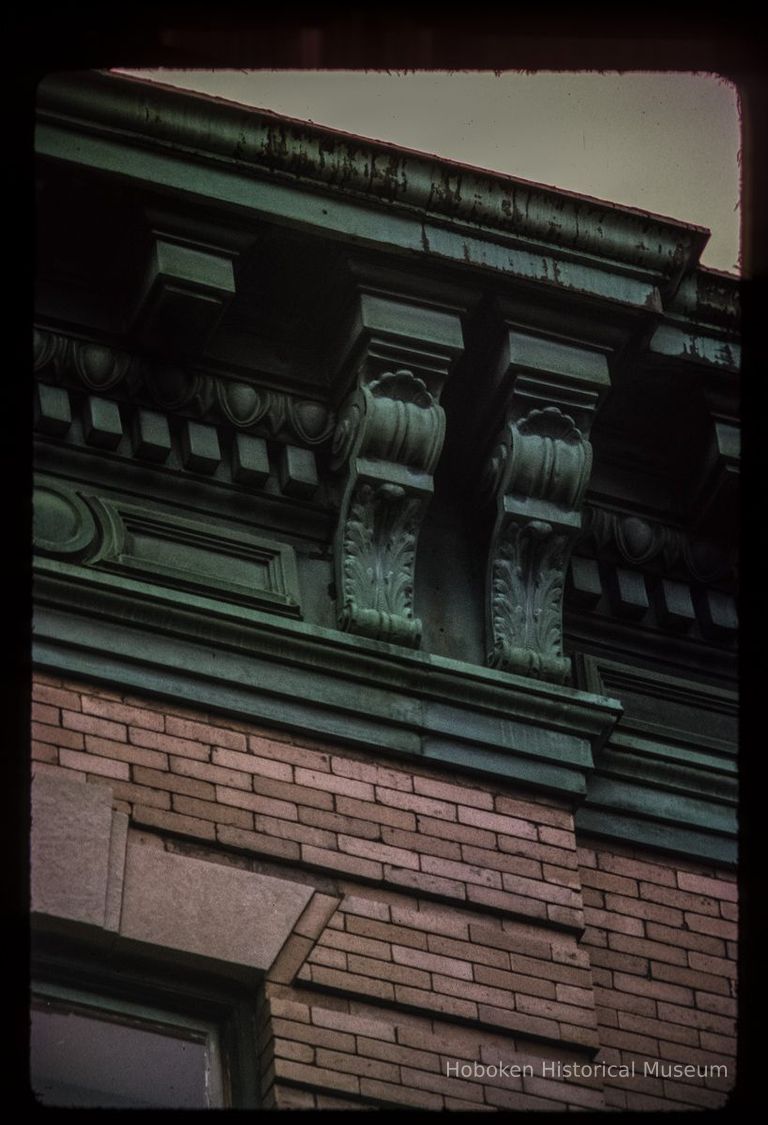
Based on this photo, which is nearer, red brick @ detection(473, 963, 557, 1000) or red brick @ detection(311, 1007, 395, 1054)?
red brick @ detection(311, 1007, 395, 1054)

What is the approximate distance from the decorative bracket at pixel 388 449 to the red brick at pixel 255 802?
94 centimetres

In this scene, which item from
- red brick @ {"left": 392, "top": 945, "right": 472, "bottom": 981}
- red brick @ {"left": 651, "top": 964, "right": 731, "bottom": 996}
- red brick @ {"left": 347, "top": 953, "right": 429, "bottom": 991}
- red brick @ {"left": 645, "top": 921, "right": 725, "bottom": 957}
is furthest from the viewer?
red brick @ {"left": 645, "top": 921, "right": 725, "bottom": 957}

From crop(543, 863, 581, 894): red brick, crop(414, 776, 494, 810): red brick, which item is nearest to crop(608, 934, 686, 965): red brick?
crop(543, 863, 581, 894): red brick

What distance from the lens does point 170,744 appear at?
11203 millimetres

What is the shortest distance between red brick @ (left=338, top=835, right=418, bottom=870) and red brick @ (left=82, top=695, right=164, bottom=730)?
74 centimetres

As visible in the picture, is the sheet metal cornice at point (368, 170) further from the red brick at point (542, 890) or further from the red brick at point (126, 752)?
the red brick at point (542, 890)

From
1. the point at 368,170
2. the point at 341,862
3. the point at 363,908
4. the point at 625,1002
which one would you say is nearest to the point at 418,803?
the point at 341,862

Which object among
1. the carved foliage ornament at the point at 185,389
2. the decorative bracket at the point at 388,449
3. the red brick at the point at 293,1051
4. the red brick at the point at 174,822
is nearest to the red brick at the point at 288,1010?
the red brick at the point at 293,1051

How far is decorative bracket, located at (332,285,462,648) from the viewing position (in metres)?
11.9

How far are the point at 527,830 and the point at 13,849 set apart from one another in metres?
3.03

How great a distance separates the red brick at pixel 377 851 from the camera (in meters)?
11.2

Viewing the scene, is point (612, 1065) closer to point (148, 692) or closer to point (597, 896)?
point (597, 896)

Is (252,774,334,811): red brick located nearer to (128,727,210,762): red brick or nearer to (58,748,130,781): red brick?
(128,727,210,762): red brick

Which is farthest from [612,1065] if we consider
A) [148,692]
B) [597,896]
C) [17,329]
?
[17,329]
